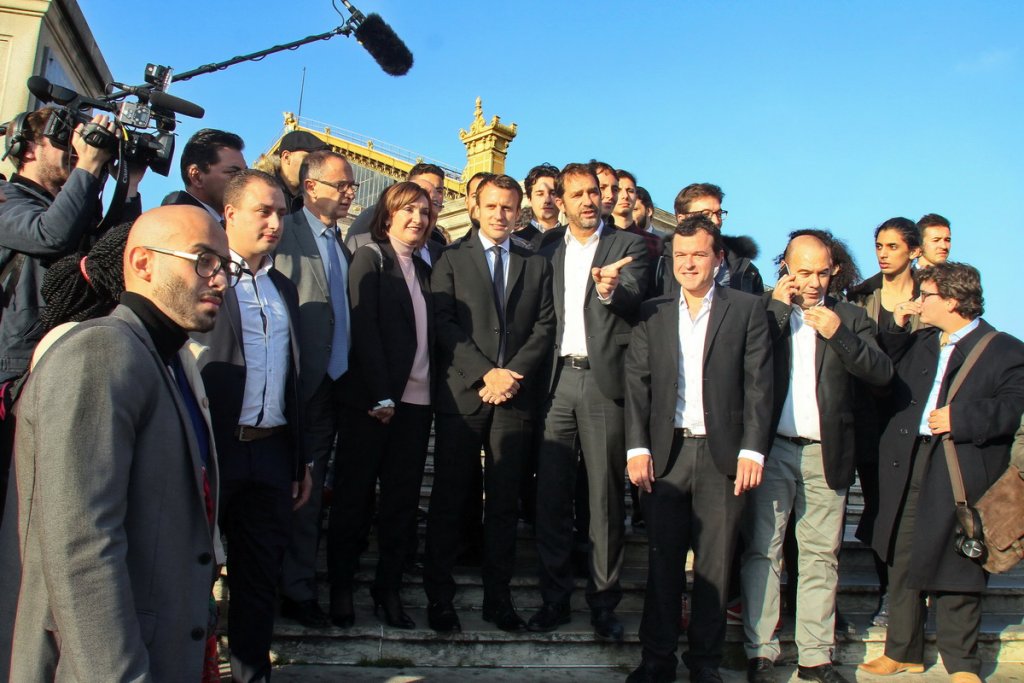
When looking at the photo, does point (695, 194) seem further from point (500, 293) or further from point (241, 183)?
point (241, 183)

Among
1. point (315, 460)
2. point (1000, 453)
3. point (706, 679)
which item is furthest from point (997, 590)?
point (315, 460)

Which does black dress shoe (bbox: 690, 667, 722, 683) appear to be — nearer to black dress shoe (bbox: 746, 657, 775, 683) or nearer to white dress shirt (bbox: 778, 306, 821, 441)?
black dress shoe (bbox: 746, 657, 775, 683)

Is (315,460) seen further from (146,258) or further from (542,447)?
(146,258)

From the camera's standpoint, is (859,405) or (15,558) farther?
(859,405)

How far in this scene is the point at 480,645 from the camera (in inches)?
179

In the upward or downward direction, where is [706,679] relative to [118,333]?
downward

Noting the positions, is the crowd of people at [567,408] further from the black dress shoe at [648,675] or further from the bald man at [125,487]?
the bald man at [125,487]

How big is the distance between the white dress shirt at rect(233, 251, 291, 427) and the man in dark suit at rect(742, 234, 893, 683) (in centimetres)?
254

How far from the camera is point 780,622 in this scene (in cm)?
519

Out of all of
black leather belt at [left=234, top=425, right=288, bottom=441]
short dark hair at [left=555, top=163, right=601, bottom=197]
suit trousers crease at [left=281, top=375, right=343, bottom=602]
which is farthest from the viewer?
short dark hair at [left=555, top=163, right=601, bottom=197]

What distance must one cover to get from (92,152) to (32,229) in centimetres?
38

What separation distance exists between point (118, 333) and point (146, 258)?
0.90 feet

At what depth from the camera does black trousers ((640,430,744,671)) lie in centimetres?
440

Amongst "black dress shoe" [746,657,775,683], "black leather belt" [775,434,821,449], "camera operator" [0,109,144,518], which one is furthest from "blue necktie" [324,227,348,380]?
"black dress shoe" [746,657,775,683]
